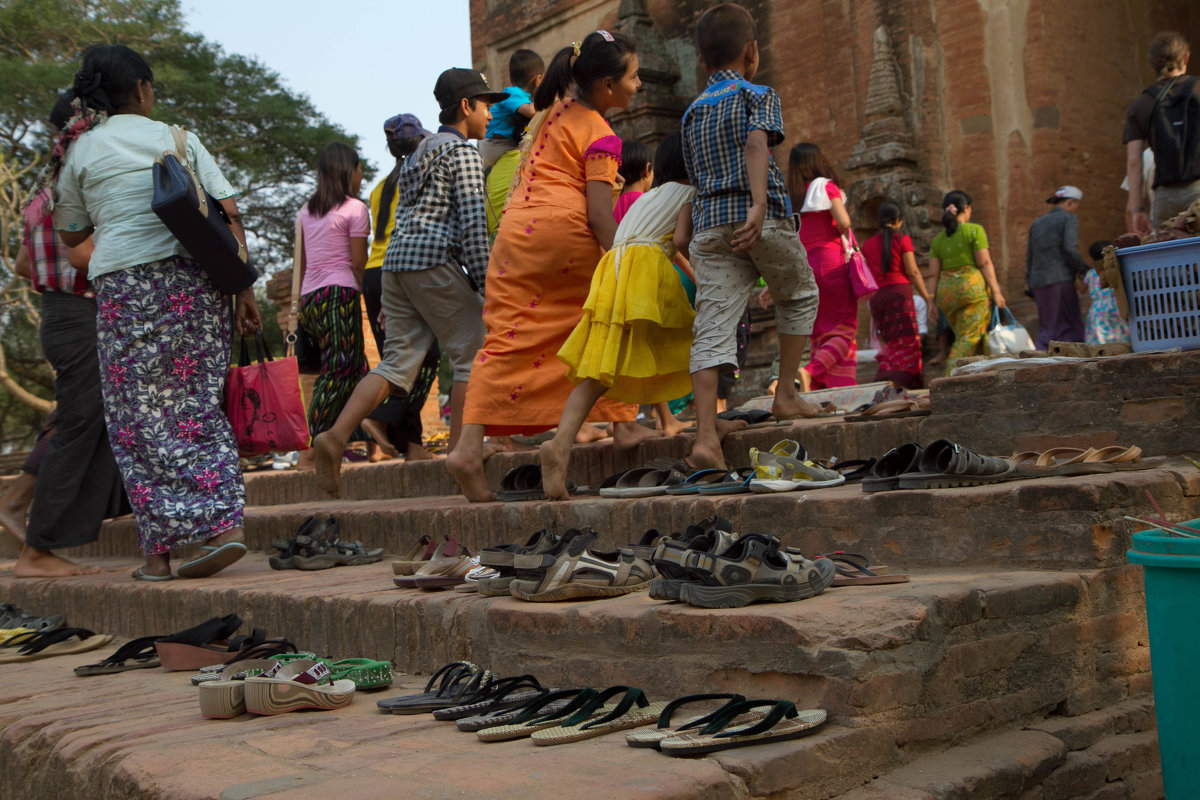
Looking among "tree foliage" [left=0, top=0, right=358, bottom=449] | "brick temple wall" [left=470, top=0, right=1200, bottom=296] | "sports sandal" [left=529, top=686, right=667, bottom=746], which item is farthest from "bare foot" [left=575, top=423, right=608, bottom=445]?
"tree foliage" [left=0, top=0, right=358, bottom=449]

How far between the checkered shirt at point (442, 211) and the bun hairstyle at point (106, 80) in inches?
47.5

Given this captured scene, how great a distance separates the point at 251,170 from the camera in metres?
23.5

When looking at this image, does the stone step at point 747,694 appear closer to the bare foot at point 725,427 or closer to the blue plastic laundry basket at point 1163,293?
the blue plastic laundry basket at point 1163,293

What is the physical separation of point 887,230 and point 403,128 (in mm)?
3735

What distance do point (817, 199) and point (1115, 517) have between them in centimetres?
402

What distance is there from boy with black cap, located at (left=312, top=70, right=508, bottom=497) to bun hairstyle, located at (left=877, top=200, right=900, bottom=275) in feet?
13.2

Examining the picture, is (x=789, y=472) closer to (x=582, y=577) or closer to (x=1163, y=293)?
(x=582, y=577)

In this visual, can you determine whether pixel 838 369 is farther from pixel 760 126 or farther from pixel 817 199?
pixel 760 126

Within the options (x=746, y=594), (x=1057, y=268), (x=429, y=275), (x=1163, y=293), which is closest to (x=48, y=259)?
(x=429, y=275)

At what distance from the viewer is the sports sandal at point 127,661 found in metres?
4.13

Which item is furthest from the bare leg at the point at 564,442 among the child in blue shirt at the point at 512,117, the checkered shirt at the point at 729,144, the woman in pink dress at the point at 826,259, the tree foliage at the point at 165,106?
the tree foliage at the point at 165,106

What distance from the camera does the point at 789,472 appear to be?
3.78m

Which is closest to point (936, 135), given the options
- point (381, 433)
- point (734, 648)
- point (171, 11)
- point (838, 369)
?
point (838, 369)

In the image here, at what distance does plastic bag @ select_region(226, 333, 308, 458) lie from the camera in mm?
5113
